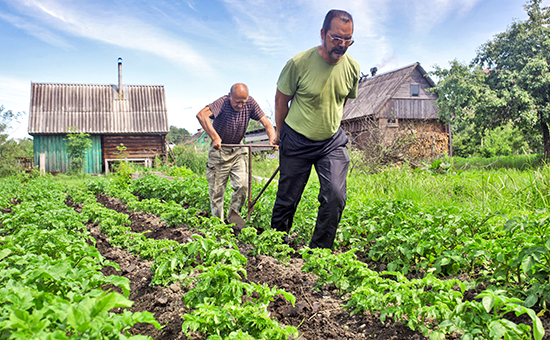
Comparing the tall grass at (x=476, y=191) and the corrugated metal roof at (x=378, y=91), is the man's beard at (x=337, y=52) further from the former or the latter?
the corrugated metal roof at (x=378, y=91)

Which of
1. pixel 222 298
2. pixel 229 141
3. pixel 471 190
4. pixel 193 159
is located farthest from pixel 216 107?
pixel 193 159

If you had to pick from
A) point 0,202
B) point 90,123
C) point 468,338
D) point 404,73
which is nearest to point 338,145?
point 468,338

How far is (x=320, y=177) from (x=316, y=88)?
29.9 inches

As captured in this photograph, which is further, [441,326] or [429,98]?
[429,98]

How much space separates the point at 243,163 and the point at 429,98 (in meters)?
22.5

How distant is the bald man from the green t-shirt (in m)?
1.43

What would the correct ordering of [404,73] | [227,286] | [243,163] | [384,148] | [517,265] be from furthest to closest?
1. [404,73]
2. [384,148]
3. [243,163]
4. [517,265]
5. [227,286]

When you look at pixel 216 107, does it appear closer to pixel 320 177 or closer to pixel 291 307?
pixel 320 177

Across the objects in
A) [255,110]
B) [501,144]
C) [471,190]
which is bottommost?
[471,190]

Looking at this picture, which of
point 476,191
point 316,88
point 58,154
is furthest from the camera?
point 58,154

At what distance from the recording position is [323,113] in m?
3.26

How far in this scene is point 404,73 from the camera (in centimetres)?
2417

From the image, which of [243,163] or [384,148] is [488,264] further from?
[384,148]

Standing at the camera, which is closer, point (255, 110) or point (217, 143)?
point (217, 143)
